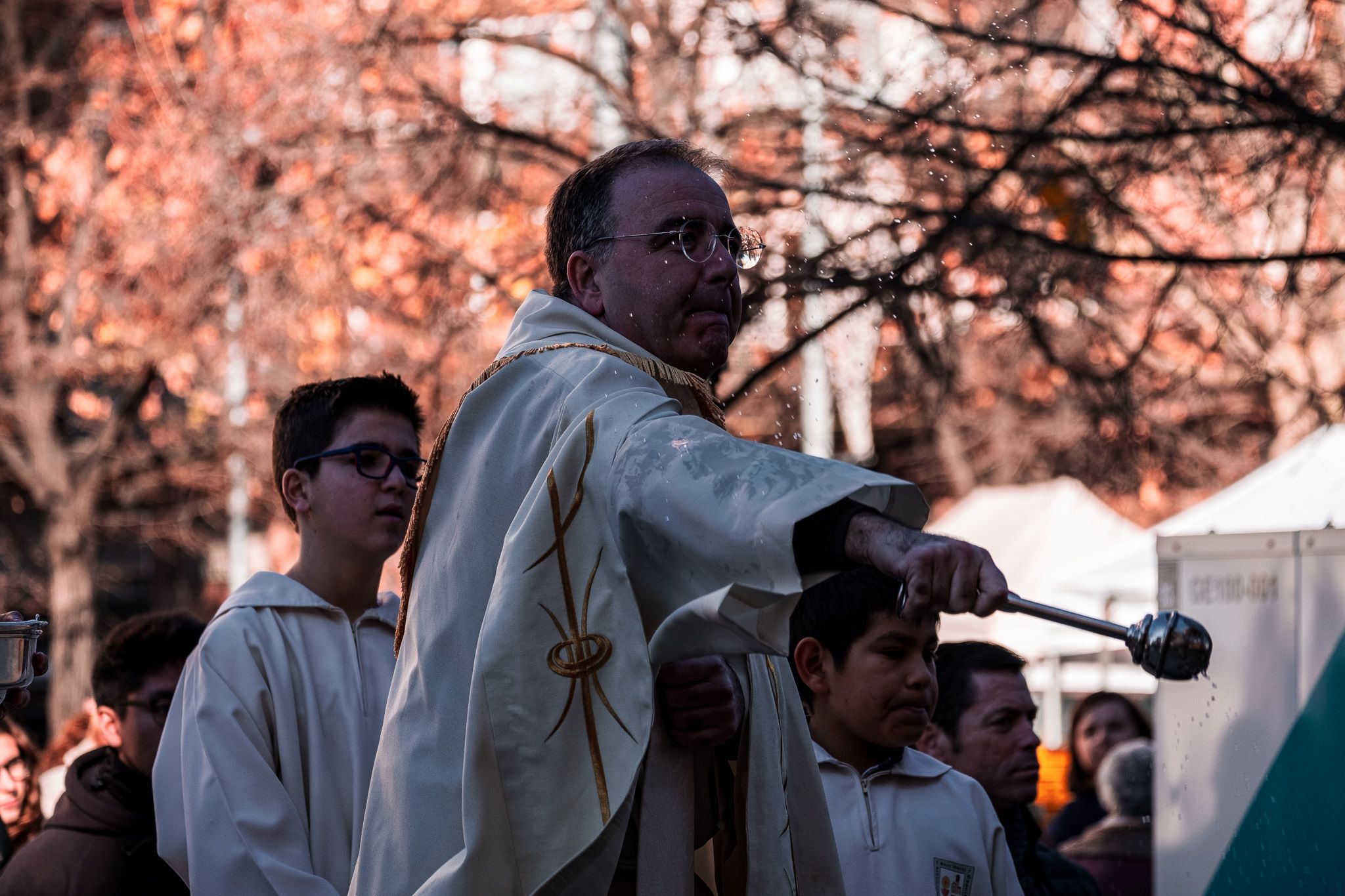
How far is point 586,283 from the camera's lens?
9.09ft

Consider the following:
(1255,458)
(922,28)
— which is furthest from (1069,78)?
(1255,458)

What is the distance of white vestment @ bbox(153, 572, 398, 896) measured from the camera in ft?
11.0

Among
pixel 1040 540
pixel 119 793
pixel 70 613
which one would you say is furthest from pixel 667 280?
pixel 70 613

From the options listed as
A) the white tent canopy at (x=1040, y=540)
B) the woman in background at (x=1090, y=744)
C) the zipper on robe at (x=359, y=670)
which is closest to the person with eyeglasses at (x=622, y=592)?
the zipper on robe at (x=359, y=670)

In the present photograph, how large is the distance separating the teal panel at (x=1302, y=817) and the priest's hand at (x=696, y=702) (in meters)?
2.78

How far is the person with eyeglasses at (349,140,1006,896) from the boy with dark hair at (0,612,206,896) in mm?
1963

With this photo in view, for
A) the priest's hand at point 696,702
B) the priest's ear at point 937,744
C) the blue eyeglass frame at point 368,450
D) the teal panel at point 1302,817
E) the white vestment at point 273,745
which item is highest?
the blue eyeglass frame at point 368,450

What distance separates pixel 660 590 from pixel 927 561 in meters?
0.48

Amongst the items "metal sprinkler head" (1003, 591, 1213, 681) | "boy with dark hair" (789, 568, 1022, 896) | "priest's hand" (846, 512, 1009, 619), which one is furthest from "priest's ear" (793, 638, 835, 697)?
"priest's hand" (846, 512, 1009, 619)

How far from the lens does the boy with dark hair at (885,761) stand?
11.6 feet

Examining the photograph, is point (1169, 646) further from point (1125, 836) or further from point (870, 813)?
point (1125, 836)

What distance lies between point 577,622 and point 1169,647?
2.78 ft

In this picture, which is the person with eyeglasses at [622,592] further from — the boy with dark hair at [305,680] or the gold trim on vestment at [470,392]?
the boy with dark hair at [305,680]

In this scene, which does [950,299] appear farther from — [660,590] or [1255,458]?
[1255,458]
